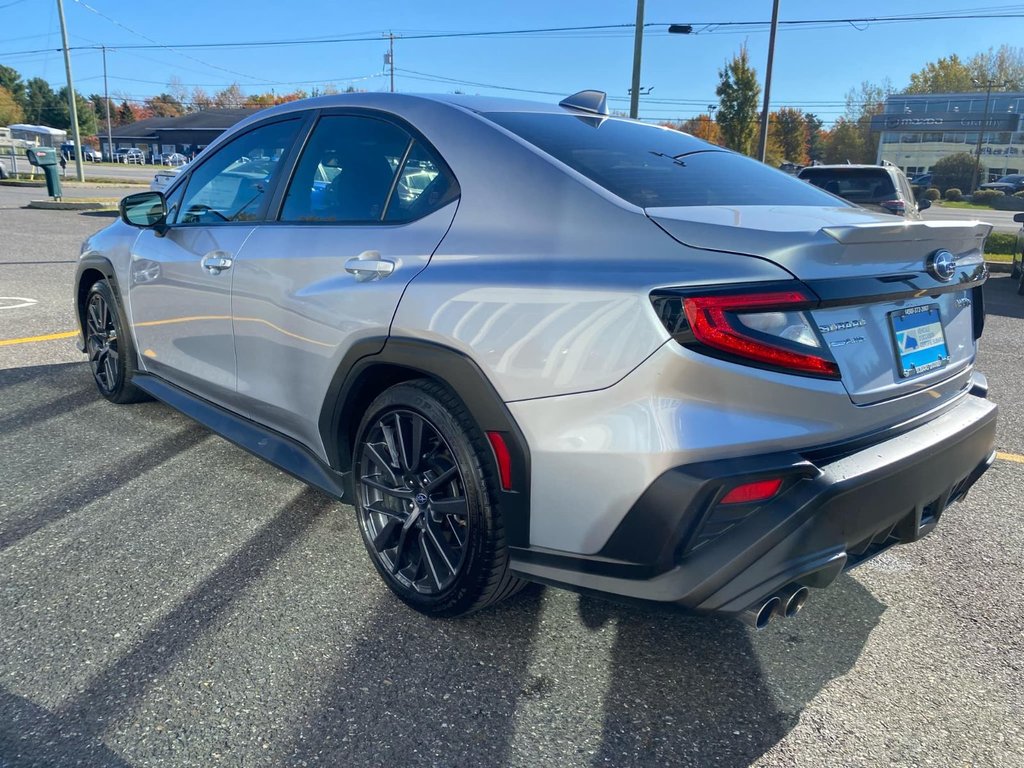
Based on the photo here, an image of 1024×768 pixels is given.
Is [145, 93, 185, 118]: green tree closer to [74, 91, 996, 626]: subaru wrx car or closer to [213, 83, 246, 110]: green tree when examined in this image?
[213, 83, 246, 110]: green tree

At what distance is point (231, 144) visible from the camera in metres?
3.66

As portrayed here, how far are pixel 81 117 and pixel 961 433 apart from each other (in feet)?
327

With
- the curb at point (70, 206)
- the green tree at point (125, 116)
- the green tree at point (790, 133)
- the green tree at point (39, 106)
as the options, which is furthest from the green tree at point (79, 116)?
the curb at point (70, 206)

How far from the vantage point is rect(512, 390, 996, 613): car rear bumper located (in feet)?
6.15

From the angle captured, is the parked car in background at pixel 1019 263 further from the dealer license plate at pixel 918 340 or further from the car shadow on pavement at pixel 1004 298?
the dealer license plate at pixel 918 340

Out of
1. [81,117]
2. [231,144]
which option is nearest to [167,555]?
[231,144]

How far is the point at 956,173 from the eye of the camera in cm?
6291

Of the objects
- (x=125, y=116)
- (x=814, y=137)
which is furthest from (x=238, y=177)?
(x=125, y=116)

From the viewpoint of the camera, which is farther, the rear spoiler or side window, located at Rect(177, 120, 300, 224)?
side window, located at Rect(177, 120, 300, 224)

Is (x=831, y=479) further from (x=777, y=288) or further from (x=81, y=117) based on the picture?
(x=81, y=117)

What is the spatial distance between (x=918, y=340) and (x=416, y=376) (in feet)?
4.96

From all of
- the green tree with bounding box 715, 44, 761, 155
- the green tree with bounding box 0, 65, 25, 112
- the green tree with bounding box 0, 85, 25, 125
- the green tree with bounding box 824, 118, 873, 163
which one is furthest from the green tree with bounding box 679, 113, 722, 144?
the green tree with bounding box 0, 65, 25, 112

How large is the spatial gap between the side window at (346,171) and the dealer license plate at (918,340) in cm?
167

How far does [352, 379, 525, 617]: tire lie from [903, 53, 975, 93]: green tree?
340 feet
